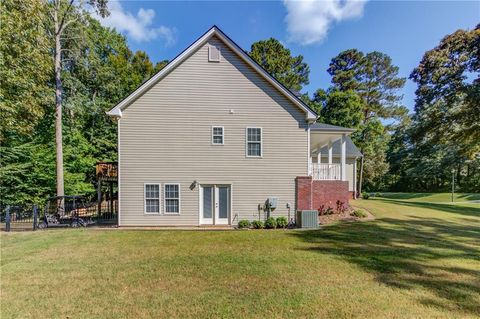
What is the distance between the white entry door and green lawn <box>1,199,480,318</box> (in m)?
2.27

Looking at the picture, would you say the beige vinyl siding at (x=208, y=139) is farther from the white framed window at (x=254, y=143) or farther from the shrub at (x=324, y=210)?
A: the shrub at (x=324, y=210)

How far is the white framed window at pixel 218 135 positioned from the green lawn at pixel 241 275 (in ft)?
15.7

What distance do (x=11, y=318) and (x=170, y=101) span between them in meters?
10.2

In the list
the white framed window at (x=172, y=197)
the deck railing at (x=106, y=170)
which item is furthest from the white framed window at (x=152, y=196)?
the deck railing at (x=106, y=170)

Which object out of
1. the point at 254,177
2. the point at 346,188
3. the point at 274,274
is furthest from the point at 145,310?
the point at 346,188

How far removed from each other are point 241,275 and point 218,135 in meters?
8.01

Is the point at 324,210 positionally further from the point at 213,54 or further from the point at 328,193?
the point at 213,54

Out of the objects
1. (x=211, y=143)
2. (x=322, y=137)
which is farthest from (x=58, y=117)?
(x=322, y=137)

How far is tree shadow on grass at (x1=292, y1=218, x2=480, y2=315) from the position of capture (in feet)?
18.0

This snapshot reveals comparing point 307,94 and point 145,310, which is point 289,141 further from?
point 307,94

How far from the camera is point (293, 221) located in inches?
509

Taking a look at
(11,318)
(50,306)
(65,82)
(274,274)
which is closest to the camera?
(11,318)

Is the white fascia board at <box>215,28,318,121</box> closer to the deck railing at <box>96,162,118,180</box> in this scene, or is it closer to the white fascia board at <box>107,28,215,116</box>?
the white fascia board at <box>107,28,215,116</box>

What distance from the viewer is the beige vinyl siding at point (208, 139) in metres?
12.6
